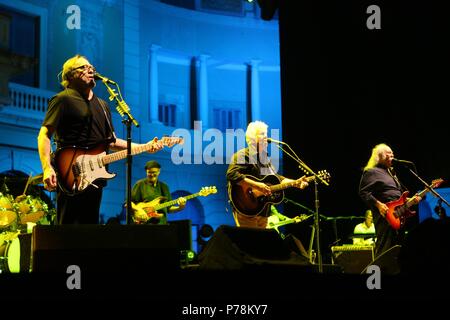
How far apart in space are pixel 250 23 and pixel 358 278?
52.6 ft

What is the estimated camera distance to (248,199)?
660cm

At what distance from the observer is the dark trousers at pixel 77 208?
4.39 m

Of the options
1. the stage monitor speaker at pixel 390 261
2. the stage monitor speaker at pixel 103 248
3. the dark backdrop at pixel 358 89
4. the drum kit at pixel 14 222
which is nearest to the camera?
the stage monitor speaker at pixel 103 248

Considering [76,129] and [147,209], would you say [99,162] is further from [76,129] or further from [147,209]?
[147,209]

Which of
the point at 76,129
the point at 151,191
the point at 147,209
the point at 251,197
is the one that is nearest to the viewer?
the point at 76,129

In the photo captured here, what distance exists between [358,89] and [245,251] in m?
5.77

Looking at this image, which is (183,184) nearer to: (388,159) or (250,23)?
(250,23)

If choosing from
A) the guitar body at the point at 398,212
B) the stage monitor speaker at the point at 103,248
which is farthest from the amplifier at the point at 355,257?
the stage monitor speaker at the point at 103,248

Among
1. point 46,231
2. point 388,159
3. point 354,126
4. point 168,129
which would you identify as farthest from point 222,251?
point 168,129

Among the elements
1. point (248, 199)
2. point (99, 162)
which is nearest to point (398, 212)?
point (248, 199)

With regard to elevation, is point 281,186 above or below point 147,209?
above

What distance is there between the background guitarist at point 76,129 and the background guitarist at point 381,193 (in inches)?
128

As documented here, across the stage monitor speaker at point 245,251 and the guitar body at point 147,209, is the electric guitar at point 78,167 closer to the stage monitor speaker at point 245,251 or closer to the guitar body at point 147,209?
the stage monitor speaker at point 245,251

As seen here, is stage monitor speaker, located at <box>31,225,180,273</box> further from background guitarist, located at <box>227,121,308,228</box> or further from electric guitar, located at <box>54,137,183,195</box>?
background guitarist, located at <box>227,121,308,228</box>
